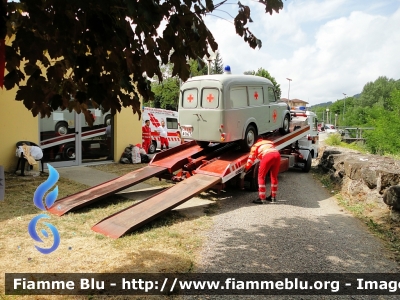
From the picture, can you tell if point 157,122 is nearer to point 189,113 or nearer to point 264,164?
point 189,113

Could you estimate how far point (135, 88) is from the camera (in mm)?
2957

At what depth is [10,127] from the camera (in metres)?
10.2

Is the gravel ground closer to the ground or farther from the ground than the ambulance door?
closer to the ground

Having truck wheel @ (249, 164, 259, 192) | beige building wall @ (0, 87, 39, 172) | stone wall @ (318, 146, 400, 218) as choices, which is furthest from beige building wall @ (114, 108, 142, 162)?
stone wall @ (318, 146, 400, 218)

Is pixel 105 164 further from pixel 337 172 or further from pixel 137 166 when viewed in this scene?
pixel 337 172

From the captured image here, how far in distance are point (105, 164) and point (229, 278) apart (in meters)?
9.99

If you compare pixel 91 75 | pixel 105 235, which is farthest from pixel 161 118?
pixel 91 75

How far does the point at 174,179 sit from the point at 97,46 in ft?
21.3

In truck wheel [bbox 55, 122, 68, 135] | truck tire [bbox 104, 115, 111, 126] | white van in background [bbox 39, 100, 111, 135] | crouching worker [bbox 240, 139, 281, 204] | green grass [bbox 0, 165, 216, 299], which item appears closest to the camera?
green grass [bbox 0, 165, 216, 299]

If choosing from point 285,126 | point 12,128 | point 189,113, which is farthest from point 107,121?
point 285,126

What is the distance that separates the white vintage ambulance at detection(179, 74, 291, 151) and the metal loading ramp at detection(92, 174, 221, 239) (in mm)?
1411

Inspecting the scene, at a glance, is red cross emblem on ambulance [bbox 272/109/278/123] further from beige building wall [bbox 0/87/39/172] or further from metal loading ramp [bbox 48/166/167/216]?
beige building wall [bbox 0/87/39/172]

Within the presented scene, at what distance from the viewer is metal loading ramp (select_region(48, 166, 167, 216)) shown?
7.00 metres

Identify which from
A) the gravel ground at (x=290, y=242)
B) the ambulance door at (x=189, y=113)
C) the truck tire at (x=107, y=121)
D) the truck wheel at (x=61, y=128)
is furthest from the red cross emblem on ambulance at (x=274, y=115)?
the truck wheel at (x=61, y=128)
